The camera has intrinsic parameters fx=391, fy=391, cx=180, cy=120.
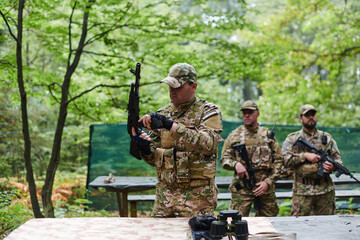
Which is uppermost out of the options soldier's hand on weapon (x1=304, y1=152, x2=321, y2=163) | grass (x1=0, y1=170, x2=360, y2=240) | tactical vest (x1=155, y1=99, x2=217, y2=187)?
tactical vest (x1=155, y1=99, x2=217, y2=187)

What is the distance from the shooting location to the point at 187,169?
10.9ft

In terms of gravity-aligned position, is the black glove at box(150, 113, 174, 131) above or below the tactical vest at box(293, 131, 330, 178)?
above

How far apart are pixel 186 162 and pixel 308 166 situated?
9.99 ft

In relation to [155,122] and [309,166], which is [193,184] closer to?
[155,122]

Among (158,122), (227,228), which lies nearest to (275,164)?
(158,122)

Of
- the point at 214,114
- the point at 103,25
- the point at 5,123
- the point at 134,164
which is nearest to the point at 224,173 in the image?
the point at 134,164

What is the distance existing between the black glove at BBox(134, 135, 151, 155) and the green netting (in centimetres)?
494

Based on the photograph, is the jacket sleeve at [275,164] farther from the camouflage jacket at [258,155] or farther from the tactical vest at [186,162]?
the tactical vest at [186,162]

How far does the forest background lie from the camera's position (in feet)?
21.1

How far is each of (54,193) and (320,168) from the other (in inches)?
249

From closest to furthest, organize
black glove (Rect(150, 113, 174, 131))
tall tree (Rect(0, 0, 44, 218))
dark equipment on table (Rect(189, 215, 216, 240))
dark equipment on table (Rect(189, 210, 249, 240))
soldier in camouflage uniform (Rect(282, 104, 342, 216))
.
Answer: dark equipment on table (Rect(189, 210, 249, 240))
dark equipment on table (Rect(189, 215, 216, 240))
black glove (Rect(150, 113, 174, 131))
tall tree (Rect(0, 0, 44, 218))
soldier in camouflage uniform (Rect(282, 104, 342, 216))

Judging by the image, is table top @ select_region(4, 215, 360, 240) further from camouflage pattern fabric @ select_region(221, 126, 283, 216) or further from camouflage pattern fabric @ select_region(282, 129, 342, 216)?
camouflage pattern fabric @ select_region(282, 129, 342, 216)

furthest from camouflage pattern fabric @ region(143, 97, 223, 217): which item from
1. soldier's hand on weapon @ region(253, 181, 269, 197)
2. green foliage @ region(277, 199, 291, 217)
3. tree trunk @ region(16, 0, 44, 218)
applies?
green foliage @ region(277, 199, 291, 217)

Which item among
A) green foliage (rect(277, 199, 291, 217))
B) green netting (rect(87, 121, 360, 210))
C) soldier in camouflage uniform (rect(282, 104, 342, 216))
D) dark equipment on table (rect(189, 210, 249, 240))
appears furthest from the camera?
green foliage (rect(277, 199, 291, 217))
